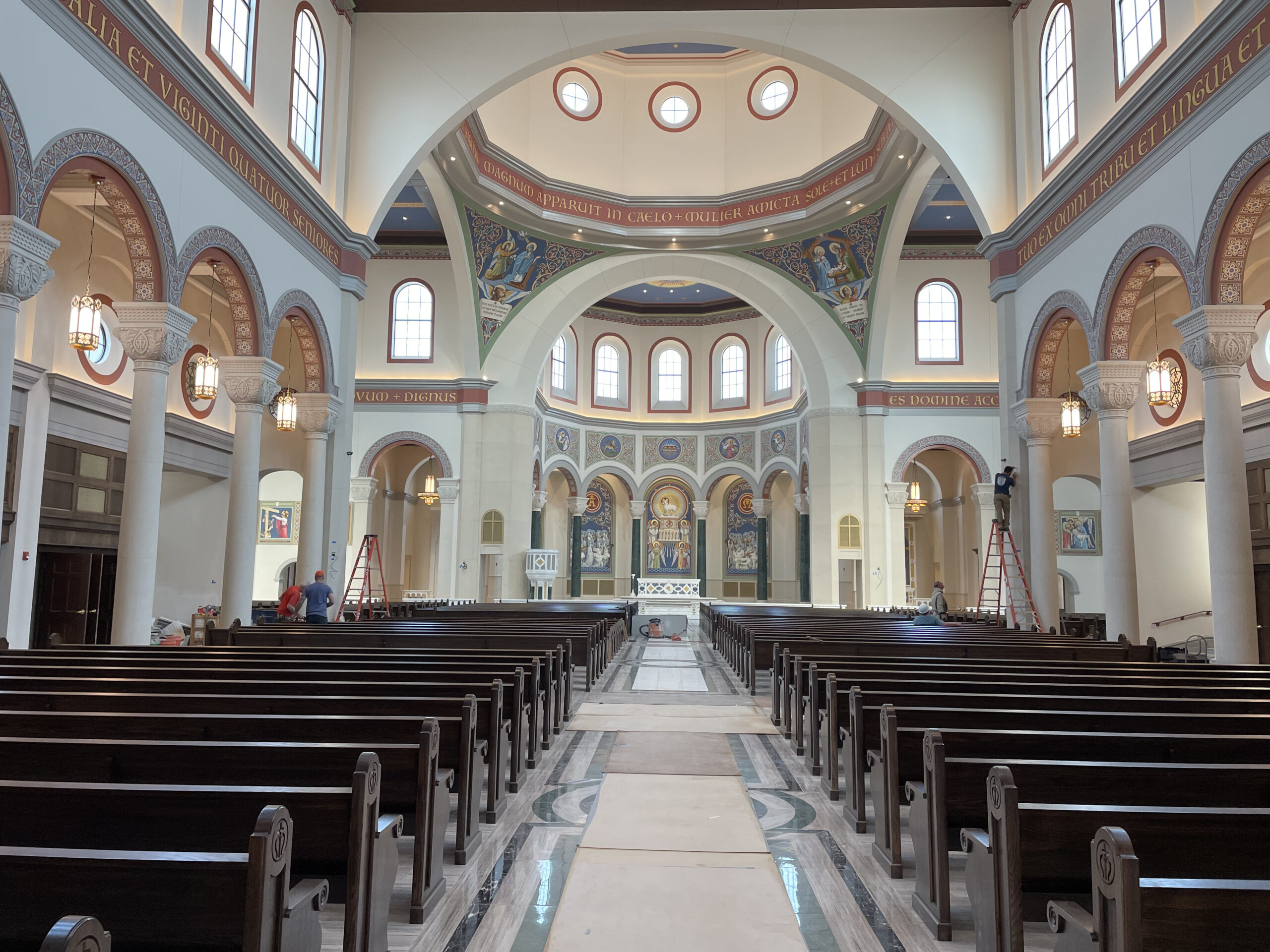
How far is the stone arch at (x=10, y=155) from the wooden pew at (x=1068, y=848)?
25.0ft

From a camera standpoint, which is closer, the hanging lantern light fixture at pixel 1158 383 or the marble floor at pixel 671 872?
the marble floor at pixel 671 872

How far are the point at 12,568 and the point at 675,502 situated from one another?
2255cm

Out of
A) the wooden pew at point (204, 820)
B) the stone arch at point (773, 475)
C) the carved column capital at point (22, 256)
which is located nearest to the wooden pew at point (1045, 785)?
the wooden pew at point (204, 820)

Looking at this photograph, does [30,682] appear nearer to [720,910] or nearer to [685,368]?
[720,910]

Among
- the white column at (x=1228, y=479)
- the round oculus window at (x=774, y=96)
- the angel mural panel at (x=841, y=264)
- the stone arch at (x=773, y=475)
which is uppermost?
the round oculus window at (x=774, y=96)

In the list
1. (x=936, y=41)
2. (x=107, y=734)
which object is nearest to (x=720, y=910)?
(x=107, y=734)

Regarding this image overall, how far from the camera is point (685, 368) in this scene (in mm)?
30781

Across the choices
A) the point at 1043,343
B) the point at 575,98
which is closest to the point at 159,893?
the point at 1043,343

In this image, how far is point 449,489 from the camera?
22.9 m

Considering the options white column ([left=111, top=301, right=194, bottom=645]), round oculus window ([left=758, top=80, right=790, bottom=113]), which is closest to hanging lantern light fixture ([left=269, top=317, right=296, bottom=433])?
white column ([left=111, top=301, right=194, bottom=645])

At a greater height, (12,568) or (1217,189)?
(1217,189)

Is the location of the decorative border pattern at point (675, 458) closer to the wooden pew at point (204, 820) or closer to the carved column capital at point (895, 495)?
the carved column capital at point (895, 495)

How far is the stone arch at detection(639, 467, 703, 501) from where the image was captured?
1189 inches

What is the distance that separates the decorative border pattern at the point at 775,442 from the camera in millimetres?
27391
